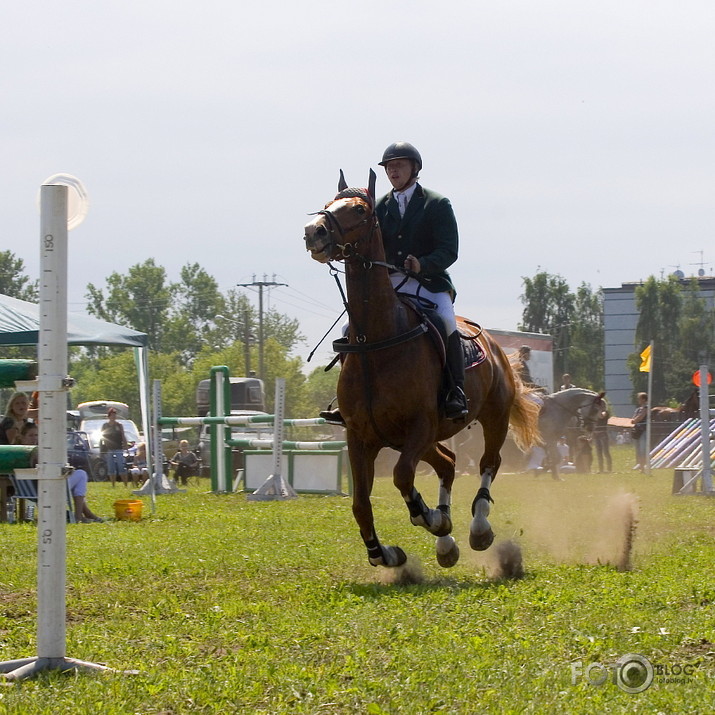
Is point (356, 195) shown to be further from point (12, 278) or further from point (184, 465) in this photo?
point (12, 278)

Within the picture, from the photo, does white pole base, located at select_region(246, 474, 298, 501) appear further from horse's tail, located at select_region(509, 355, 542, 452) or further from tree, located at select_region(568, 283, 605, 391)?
tree, located at select_region(568, 283, 605, 391)

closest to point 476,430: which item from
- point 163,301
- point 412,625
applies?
point 412,625

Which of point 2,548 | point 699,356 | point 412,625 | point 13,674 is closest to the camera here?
point 13,674

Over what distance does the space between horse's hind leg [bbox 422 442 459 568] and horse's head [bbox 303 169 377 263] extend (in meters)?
2.13

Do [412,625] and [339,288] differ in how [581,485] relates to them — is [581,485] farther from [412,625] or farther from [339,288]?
[412,625]

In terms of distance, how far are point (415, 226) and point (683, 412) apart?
24.7 m

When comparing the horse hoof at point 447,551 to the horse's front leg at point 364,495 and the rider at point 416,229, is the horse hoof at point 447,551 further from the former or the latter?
the rider at point 416,229

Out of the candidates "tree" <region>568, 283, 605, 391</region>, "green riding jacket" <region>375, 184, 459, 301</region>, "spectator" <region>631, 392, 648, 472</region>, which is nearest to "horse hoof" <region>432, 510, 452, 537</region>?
"green riding jacket" <region>375, 184, 459, 301</region>

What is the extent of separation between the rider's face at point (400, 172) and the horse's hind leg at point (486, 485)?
2.47m

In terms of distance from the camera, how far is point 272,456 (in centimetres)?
2117

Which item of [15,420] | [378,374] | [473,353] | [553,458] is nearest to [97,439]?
[553,458]

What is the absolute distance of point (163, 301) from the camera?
115 m

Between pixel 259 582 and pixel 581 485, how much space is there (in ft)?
48.4

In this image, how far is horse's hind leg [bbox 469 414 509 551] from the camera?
8.79m
